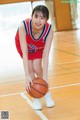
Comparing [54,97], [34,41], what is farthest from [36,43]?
[54,97]

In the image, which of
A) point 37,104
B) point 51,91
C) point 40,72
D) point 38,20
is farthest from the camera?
point 51,91

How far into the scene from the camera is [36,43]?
2.19m

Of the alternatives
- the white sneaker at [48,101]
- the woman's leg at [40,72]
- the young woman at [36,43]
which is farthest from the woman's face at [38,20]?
the white sneaker at [48,101]

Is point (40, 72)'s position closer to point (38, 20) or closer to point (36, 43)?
point (36, 43)

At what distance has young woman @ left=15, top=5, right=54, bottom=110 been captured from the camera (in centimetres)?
202

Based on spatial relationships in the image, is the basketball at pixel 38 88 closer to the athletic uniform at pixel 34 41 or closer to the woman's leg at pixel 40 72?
the woman's leg at pixel 40 72

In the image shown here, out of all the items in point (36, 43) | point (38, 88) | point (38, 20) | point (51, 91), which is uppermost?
point (38, 20)

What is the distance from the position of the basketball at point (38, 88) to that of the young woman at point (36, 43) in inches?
1.4

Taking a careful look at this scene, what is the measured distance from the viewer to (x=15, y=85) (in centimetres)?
291

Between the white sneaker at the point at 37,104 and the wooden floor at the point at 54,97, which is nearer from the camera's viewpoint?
the wooden floor at the point at 54,97

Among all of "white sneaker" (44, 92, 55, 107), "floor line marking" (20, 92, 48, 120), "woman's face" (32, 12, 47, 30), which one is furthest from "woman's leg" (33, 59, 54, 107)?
"woman's face" (32, 12, 47, 30)

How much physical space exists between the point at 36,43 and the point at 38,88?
14.2 inches

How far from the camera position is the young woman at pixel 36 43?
2.02 meters

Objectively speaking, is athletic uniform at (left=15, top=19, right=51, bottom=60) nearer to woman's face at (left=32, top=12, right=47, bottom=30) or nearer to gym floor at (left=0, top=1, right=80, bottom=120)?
woman's face at (left=32, top=12, right=47, bottom=30)
